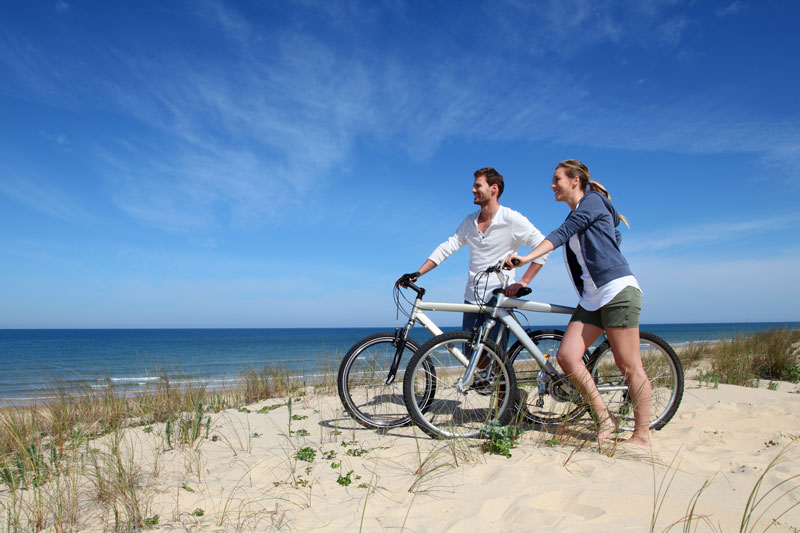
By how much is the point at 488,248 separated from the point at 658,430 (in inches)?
81.6

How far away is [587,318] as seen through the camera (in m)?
3.25

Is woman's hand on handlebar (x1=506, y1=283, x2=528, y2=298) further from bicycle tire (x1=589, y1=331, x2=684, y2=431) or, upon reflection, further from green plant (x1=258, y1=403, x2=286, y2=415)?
green plant (x1=258, y1=403, x2=286, y2=415)

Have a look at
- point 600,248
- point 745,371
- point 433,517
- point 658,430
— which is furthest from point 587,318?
point 745,371

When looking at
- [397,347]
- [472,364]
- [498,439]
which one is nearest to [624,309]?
[472,364]

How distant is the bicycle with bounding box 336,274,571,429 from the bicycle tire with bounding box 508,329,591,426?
0.09 ft

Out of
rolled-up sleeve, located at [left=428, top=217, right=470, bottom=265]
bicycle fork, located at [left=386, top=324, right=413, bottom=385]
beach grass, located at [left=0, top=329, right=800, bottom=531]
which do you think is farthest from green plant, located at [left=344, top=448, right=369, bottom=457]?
rolled-up sleeve, located at [left=428, top=217, right=470, bottom=265]

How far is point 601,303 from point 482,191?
4.85 feet

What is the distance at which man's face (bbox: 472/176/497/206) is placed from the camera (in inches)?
157

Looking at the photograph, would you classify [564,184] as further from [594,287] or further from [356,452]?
[356,452]

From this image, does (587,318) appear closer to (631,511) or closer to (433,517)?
(631,511)

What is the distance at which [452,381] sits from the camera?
11.5ft

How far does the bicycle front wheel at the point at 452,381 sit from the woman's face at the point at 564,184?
1.29 metres

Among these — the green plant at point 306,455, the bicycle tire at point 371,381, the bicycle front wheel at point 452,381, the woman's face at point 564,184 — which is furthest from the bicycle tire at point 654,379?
the green plant at point 306,455

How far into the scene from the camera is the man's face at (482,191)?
3988 millimetres
